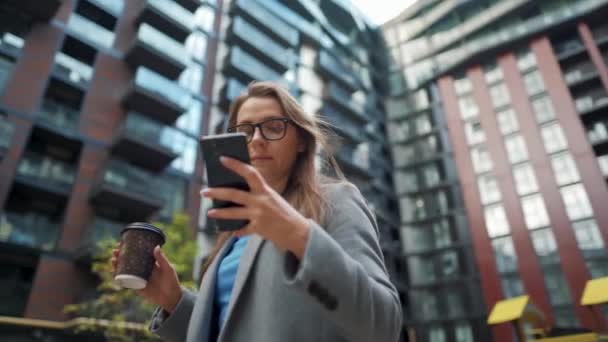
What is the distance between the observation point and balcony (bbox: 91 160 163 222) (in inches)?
717

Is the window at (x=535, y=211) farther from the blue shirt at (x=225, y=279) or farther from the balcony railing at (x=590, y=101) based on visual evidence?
the blue shirt at (x=225, y=279)

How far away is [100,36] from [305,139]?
79.2ft

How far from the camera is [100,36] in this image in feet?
72.6

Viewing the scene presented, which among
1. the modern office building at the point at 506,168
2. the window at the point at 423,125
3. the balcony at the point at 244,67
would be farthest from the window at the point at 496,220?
the balcony at the point at 244,67

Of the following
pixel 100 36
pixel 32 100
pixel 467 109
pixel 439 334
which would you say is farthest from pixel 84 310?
pixel 467 109

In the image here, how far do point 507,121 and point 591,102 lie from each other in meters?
5.62

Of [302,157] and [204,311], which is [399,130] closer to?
[302,157]

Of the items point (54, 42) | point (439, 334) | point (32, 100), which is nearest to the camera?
point (32, 100)

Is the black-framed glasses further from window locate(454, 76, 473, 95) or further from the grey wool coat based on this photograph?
window locate(454, 76, 473, 95)

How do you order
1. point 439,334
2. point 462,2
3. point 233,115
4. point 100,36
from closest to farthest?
1. point 233,115
2. point 100,36
3. point 439,334
4. point 462,2

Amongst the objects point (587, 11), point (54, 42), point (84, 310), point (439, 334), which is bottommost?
point (439, 334)

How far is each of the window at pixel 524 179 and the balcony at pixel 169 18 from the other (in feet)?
83.4

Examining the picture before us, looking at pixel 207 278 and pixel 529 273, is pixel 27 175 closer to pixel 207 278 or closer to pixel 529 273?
pixel 207 278

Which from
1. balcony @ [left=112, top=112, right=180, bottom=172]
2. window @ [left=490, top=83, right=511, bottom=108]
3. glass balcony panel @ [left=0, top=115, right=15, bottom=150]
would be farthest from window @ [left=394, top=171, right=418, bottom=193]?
glass balcony panel @ [left=0, top=115, right=15, bottom=150]
